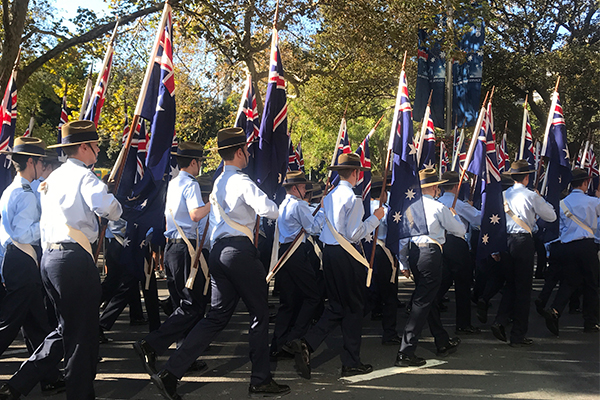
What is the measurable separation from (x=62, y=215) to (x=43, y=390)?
5.99 feet

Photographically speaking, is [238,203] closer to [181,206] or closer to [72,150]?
[181,206]

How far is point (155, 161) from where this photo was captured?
524 centimetres

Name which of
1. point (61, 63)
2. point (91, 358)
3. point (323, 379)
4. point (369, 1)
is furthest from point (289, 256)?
point (61, 63)

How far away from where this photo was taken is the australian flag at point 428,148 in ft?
26.0

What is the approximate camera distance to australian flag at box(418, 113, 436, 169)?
7914mm

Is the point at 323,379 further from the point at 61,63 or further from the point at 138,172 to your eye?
the point at 61,63

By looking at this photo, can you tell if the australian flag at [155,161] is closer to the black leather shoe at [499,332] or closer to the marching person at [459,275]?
the marching person at [459,275]

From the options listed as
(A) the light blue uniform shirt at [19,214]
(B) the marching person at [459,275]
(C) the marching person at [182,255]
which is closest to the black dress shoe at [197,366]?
(C) the marching person at [182,255]

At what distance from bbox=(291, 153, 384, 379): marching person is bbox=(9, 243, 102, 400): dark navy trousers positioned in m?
2.08

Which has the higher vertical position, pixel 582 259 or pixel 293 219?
pixel 293 219

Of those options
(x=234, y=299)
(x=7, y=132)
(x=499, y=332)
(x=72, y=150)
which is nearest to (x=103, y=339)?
(x=234, y=299)

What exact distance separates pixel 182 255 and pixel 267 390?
1.72 m

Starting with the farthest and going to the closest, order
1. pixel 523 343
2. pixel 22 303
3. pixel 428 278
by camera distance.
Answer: pixel 523 343
pixel 428 278
pixel 22 303

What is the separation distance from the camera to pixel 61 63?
13961 mm
